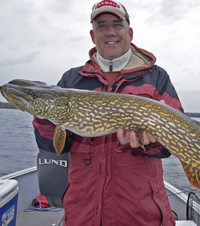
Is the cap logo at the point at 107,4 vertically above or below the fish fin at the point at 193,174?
above

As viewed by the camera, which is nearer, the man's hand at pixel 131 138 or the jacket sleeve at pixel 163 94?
the man's hand at pixel 131 138

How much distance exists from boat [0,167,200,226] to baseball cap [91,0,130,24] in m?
3.17

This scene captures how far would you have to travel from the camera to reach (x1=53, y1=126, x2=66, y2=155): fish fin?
1.84 meters

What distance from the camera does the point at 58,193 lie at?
308 centimetres

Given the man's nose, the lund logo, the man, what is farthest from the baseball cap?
the lund logo

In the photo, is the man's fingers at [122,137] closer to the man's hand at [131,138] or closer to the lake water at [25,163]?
the man's hand at [131,138]

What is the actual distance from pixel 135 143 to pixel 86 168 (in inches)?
23.2

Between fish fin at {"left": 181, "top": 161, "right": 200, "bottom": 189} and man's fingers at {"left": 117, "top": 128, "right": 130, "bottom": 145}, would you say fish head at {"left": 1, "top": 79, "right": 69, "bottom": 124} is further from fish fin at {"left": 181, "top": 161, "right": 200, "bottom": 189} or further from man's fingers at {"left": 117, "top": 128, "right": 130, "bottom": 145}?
fish fin at {"left": 181, "top": 161, "right": 200, "bottom": 189}

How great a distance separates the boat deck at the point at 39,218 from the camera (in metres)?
3.53

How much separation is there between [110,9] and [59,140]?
1.79 m

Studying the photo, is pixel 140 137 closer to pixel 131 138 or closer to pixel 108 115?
pixel 131 138

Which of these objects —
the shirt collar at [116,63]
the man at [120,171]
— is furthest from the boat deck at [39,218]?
the shirt collar at [116,63]

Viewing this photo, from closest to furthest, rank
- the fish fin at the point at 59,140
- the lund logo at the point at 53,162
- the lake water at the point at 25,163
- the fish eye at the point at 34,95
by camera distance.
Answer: the fish fin at the point at 59,140, the fish eye at the point at 34,95, the lund logo at the point at 53,162, the lake water at the point at 25,163

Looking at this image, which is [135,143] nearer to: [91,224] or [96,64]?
[91,224]
